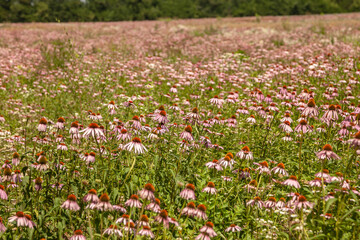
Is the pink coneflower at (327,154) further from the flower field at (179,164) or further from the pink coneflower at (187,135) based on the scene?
the pink coneflower at (187,135)

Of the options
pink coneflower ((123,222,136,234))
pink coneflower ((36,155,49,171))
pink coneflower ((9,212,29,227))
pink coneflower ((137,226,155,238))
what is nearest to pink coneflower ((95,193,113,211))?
pink coneflower ((123,222,136,234))

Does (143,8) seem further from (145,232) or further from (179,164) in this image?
(145,232)

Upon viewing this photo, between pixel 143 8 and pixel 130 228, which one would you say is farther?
pixel 143 8

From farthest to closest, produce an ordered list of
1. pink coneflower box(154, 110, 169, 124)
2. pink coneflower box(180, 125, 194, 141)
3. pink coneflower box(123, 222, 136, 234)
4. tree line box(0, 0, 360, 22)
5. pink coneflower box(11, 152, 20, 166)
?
tree line box(0, 0, 360, 22), pink coneflower box(154, 110, 169, 124), pink coneflower box(180, 125, 194, 141), pink coneflower box(11, 152, 20, 166), pink coneflower box(123, 222, 136, 234)

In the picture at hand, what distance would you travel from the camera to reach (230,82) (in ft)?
23.8

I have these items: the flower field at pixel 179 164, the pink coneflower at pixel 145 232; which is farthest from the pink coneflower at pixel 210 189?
the pink coneflower at pixel 145 232

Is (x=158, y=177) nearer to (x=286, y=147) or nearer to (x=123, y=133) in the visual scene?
(x=123, y=133)

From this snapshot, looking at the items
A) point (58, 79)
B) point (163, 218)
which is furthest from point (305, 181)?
point (58, 79)

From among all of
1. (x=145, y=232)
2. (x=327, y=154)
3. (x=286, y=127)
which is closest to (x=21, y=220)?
(x=145, y=232)

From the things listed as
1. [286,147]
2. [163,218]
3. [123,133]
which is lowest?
[286,147]

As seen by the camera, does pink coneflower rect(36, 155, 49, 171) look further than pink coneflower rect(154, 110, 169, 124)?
No

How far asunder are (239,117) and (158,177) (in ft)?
7.99

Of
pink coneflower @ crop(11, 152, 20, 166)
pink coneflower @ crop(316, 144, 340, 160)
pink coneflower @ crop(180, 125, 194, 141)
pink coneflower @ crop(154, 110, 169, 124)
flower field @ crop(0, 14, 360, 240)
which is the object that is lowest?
flower field @ crop(0, 14, 360, 240)

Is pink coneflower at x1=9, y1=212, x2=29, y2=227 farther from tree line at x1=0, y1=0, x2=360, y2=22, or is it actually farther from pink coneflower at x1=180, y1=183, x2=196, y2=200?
tree line at x1=0, y1=0, x2=360, y2=22
